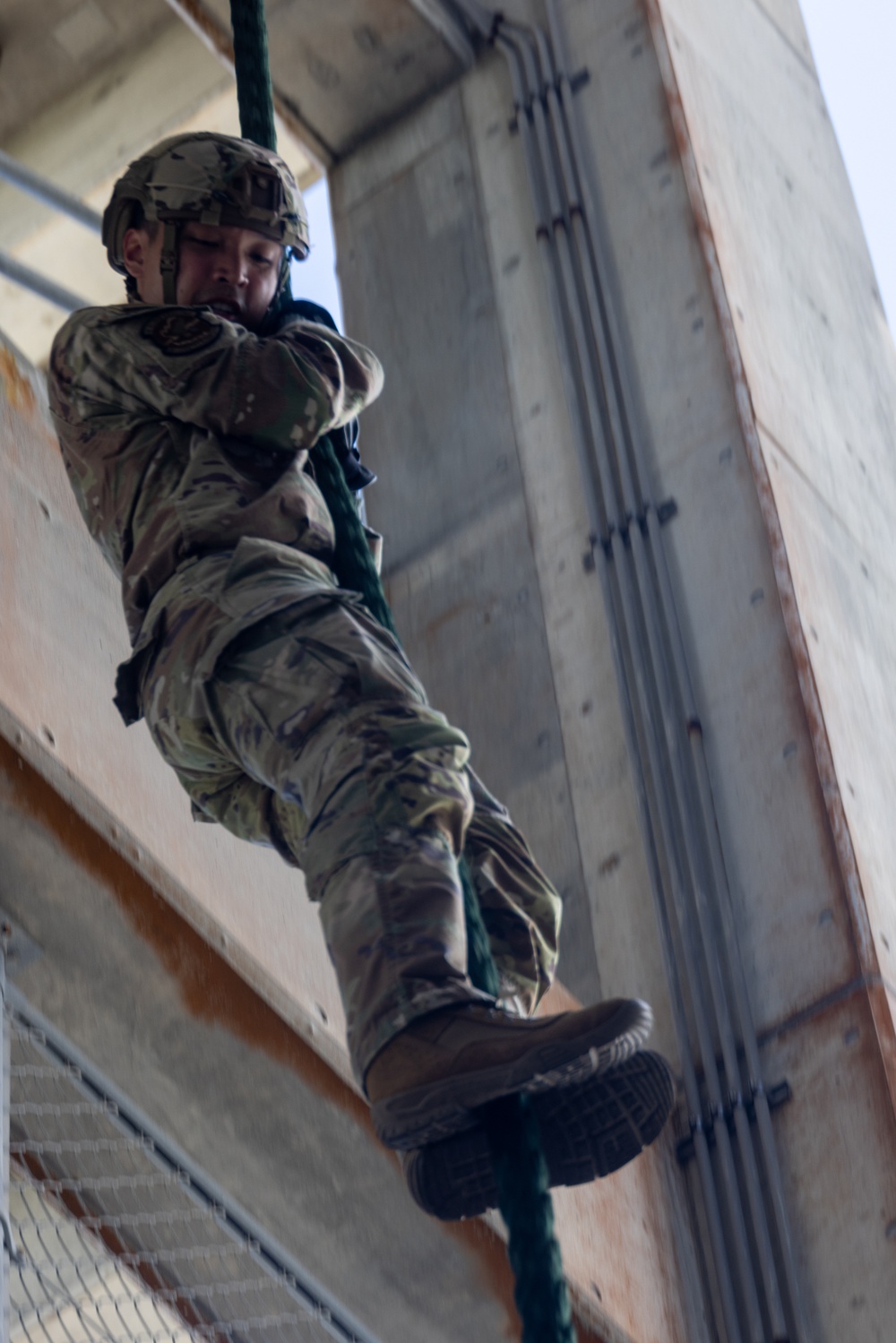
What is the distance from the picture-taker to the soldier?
2672 mm

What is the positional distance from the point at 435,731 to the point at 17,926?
1.50 metres

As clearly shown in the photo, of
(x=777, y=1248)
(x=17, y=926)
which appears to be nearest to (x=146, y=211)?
(x=17, y=926)

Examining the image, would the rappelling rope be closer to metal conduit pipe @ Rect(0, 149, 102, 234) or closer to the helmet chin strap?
the helmet chin strap

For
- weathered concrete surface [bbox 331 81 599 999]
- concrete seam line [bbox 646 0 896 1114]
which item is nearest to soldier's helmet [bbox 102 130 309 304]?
concrete seam line [bbox 646 0 896 1114]

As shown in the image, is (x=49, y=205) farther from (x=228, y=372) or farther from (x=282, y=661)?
(x=282, y=661)

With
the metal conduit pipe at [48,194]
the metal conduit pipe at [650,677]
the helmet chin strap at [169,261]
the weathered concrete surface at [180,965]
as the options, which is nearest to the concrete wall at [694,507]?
the metal conduit pipe at [650,677]

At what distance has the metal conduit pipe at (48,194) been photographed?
17.6 feet

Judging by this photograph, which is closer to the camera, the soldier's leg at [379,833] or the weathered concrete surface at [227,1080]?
the soldier's leg at [379,833]

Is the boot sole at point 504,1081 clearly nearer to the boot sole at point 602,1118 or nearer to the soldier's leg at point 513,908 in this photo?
the boot sole at point 602,1118

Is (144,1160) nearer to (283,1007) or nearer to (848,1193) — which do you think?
(283,1007)

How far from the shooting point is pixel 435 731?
295 cm

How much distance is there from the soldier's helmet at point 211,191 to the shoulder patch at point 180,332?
154mm

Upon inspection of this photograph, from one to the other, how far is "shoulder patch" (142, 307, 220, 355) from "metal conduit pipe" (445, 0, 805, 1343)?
2.22 m

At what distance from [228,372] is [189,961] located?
1.31 m
